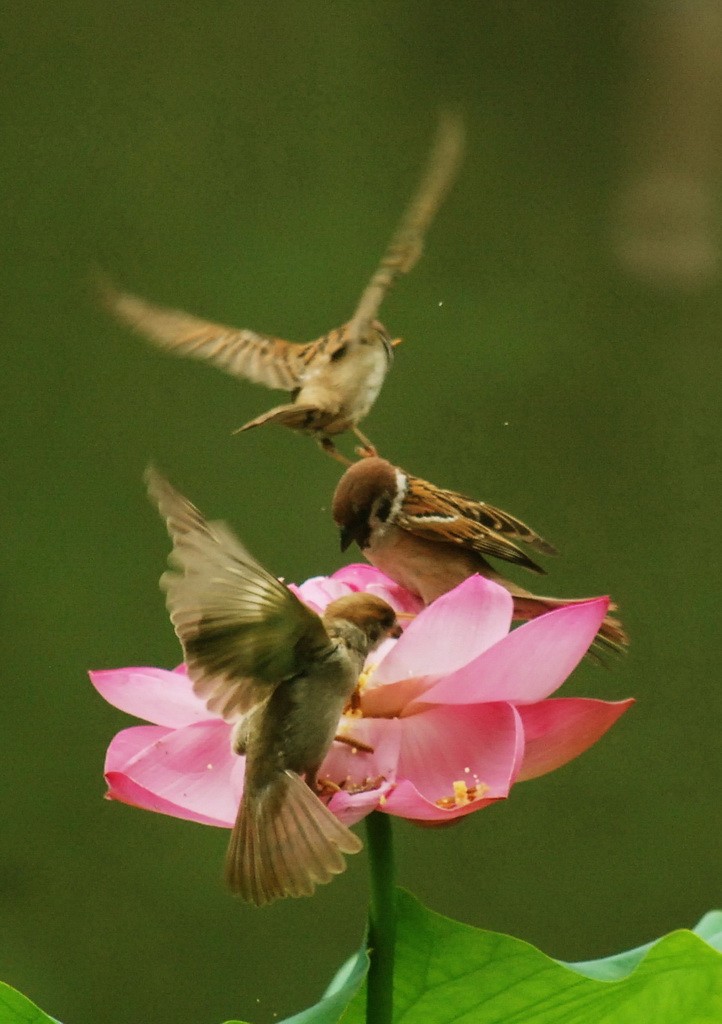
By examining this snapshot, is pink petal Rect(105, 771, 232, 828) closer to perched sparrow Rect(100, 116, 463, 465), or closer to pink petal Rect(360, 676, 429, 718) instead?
pink petal Rect(360, 676, 429, 718)

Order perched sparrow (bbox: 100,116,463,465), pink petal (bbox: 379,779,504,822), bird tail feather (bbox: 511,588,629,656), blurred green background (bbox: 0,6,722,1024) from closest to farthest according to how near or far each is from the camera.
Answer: pink petal (bbox: 379,779,504,822) < bird tail feather (bbox: 511,588,629,656) < perched sparrow (bbox: 100,116,463,465) < blurred green background (bbox: 0,6,722,1024)

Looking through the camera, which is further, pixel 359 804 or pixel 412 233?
pixel 412 233

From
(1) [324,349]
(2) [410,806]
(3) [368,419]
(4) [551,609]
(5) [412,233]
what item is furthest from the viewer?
(3) [368,419]

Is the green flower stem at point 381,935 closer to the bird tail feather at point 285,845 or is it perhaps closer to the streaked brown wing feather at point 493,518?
the bird tail feather at point 285,845

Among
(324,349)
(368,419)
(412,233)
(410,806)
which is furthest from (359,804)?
(368,419)

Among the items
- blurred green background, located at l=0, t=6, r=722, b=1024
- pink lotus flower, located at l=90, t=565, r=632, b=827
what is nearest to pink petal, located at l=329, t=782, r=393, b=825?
pink lotus flower, located at l=90, t=565, r=632, b=827

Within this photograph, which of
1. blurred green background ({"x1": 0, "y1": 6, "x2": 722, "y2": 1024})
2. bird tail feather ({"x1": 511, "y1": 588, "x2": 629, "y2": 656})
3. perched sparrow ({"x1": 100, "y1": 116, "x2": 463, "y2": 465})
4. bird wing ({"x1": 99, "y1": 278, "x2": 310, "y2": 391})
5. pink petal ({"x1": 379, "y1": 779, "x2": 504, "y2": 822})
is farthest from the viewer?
blurred green background ({"x1": 0, "y1": 6, "x2": 722, "y2": 1024})

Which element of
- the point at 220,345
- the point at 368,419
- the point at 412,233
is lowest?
the point at 368,419

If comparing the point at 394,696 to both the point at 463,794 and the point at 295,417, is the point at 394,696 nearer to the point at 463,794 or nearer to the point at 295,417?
the point at 463,794
